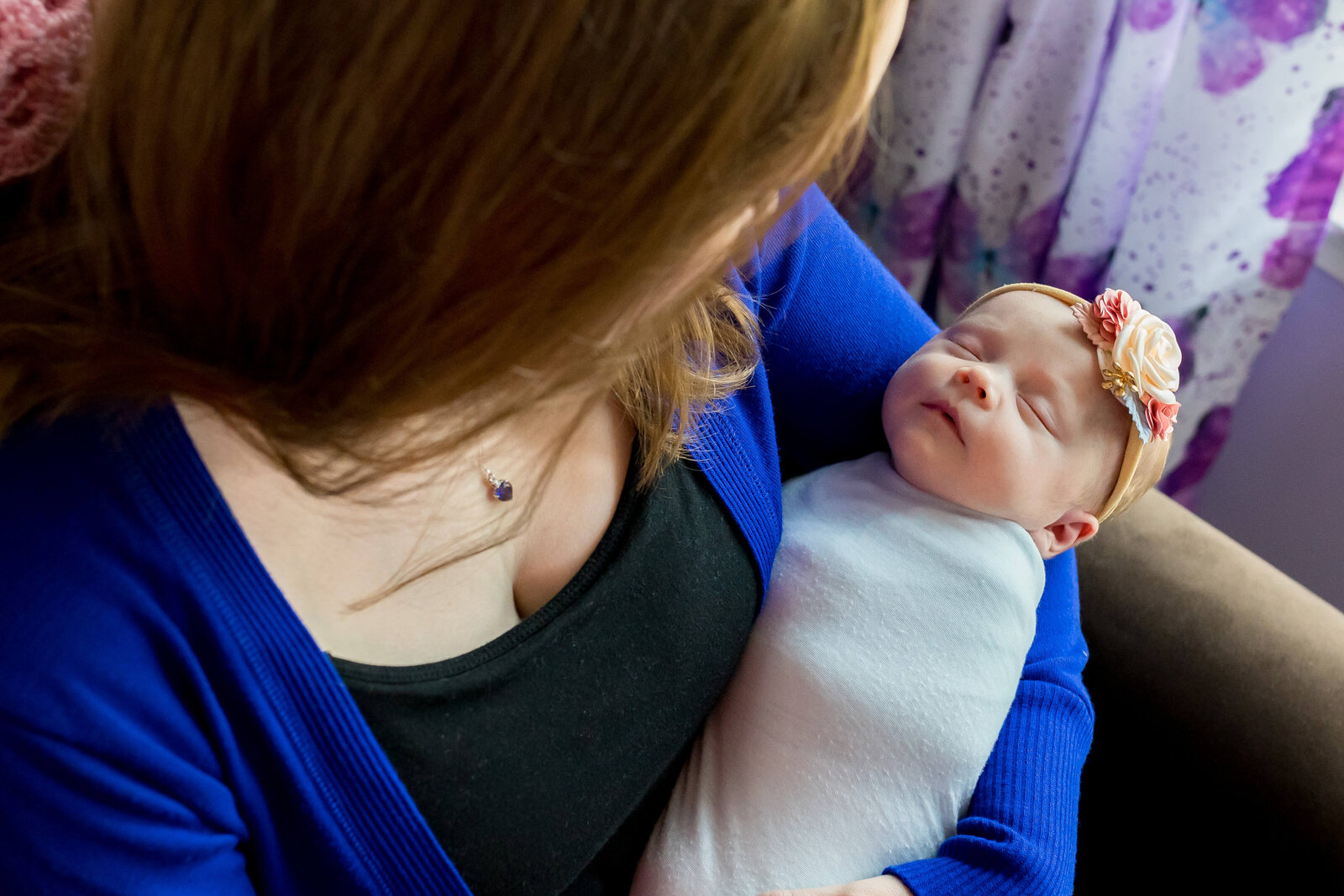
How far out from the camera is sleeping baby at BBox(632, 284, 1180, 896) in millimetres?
753

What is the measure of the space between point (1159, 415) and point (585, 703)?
23.2 inches

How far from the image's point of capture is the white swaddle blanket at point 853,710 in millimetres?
744

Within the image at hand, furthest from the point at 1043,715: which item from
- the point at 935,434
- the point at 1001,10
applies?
the point at 1001,10

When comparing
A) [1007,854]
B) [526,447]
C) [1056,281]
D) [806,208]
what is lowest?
[1007,854]

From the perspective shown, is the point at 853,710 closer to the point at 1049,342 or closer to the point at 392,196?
the point at 1049,342

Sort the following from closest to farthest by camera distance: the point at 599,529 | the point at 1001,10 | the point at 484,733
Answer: the point at 484,733
the point at 599,529
the point at 1001,10

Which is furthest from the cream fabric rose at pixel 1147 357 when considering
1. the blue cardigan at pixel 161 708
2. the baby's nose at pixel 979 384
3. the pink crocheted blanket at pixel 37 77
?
the pink crocheted blanket at pixel 37 77

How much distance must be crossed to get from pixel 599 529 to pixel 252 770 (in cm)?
26

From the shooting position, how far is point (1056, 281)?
4.78 feet

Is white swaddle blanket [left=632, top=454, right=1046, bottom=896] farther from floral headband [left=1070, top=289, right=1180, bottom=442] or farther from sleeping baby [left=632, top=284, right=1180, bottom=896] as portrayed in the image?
floral headband [left=1070, top=289, right=1180, bottom=442]

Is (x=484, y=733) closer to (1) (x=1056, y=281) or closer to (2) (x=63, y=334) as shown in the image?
(2) (x=63, y=334)

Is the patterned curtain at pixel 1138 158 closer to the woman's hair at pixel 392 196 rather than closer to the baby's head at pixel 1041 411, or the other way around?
the baby's head at pixel 1041 411

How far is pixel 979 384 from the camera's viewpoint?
0.89 m

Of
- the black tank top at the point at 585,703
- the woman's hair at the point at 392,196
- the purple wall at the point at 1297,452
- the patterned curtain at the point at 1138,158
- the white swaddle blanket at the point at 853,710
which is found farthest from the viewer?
the purple wall at the point at 1297,452
